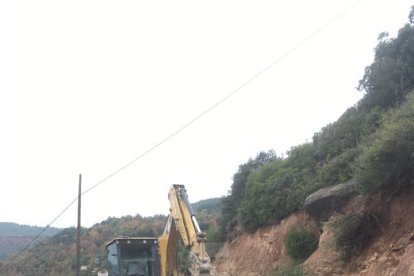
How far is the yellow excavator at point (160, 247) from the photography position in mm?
16484

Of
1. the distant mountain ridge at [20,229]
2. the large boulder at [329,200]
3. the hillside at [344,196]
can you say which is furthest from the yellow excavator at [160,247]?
the distant mountain ridge at [20,229]

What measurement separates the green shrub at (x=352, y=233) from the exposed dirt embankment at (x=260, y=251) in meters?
6.99

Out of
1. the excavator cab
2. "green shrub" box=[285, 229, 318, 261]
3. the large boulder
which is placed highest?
the large boulder

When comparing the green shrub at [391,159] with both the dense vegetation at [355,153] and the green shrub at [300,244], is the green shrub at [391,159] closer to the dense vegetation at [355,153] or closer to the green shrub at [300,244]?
the dense vegetation at [355,153]

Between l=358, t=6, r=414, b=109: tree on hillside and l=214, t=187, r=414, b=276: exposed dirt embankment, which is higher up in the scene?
l=358, t=6, r=414, b=109: tree on hillside

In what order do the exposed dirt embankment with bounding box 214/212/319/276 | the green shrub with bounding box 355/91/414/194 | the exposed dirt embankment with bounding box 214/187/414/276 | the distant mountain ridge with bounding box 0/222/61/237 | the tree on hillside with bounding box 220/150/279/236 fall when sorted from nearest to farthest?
the exposed dirt embankment with bounding box 214/187/414/276 → the green shrub with bounding box 355/91/414/194 → the exposed dirt embankment with bounding box 214/212/319/276 → the tree on hillside with bounding box 220/150/279/236 → the distant mountain ridge with bounding box 0/222/61/237

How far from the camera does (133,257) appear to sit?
16953 mm

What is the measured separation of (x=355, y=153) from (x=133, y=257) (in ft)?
36.5

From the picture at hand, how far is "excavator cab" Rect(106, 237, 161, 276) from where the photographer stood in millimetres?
16531

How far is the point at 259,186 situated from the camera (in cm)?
3206

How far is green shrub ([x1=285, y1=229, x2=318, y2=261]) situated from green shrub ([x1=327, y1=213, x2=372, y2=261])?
6.19 meters

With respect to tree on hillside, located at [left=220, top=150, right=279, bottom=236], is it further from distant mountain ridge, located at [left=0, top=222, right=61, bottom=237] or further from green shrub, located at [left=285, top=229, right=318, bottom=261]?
distant mountain ridge, located at [left=0, top=222, right=61, bottom=237]

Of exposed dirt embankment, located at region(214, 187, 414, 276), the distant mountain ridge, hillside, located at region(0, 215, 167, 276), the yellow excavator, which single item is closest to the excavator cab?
the yellow excavator

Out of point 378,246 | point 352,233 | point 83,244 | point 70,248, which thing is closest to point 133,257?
point 352,233
